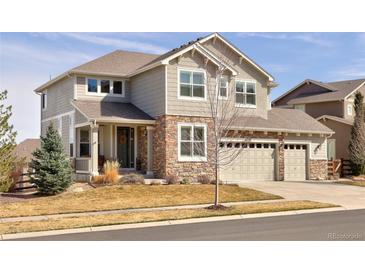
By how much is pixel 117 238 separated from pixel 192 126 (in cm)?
1366

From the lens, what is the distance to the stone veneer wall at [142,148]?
88.0ft

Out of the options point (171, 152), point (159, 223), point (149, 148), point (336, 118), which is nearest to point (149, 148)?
point (149, 148)

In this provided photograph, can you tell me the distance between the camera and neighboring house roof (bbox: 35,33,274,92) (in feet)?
84.7

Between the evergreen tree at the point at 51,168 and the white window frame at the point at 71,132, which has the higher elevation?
the white window frame at the point at 71,132

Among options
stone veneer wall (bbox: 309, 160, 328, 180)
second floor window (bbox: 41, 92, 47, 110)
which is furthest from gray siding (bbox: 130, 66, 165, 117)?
stone veneer wall (bbox: 309, 160, 328, 180)

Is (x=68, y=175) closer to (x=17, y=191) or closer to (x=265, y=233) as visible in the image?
(x=17, y=191)

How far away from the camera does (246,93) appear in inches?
1141

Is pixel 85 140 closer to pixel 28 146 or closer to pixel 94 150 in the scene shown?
pixel 94 150

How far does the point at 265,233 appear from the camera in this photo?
503 inches

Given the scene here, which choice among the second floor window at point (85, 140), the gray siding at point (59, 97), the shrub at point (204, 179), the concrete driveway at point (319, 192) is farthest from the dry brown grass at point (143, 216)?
the gray siding at point (59, 97)

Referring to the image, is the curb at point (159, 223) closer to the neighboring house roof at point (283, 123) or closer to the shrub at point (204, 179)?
the shrub at point (204, 179)

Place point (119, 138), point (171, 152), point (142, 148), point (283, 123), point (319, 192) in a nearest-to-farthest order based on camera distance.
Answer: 1. point (319, 192)
2. point (171, 152)
3. point (142, 148)
4. point (119, 138)
5. point (283, 123)

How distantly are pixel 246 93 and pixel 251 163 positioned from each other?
13.5 feet

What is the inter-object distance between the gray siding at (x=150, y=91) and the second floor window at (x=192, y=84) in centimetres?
104
